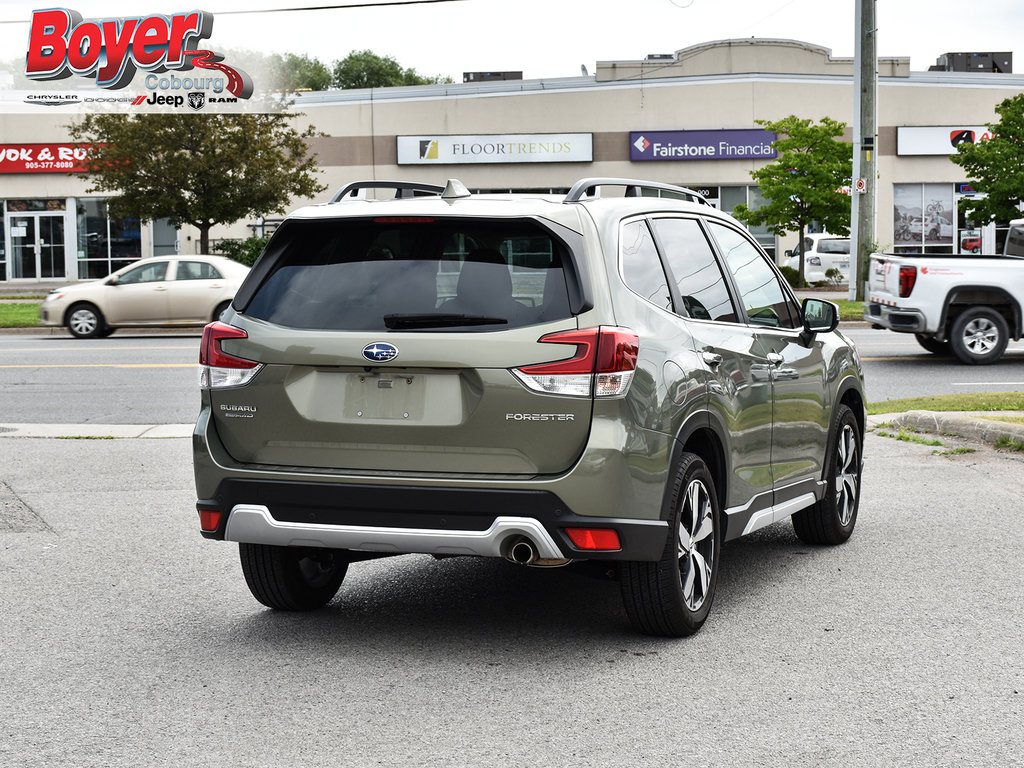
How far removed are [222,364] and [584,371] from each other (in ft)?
4.76

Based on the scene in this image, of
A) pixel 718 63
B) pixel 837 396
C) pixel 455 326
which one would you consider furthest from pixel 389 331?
pixel 718 63

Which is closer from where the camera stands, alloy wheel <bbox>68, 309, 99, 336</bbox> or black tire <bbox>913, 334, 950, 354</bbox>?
black tire <bbox>913, 334, 950, 354</bbox>

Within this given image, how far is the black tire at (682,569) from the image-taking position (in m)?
5.07

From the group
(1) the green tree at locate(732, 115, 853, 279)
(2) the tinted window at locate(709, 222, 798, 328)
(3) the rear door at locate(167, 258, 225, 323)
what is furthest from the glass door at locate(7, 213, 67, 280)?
(2) the tinted window at locate(709, 222, 798, 328)

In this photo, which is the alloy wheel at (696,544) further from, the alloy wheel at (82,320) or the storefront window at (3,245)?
the storefront window at (3,245)

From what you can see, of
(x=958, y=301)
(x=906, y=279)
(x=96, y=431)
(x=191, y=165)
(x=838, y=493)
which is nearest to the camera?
(x=838, y=493)

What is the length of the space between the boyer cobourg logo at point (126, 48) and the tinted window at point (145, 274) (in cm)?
1804

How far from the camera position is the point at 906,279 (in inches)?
704

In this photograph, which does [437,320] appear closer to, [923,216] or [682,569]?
[682,569]

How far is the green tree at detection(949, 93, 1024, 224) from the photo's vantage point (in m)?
38.3

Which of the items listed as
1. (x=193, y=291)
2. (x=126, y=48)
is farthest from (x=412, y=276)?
(x=126, y=48)

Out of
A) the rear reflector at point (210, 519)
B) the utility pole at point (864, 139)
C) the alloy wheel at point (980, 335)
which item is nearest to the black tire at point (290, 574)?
the rear reflector at point (210, 519)

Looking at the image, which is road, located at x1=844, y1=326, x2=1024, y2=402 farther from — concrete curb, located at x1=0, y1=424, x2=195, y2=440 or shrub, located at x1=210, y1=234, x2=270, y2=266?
shrub, located at x1=210, y1=234, x2=270, y2=266

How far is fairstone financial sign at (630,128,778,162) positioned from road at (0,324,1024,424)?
2515 cm
